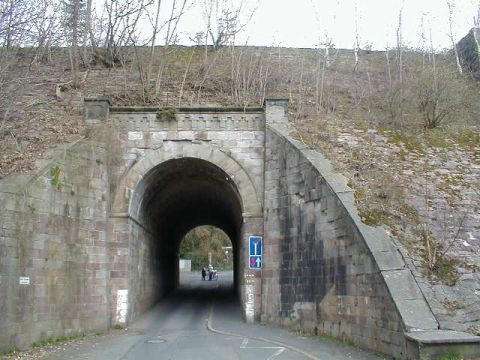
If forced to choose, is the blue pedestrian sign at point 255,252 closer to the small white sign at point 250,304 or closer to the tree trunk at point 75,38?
the small white sign at point 250,304

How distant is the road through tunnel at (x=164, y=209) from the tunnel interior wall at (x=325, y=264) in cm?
213

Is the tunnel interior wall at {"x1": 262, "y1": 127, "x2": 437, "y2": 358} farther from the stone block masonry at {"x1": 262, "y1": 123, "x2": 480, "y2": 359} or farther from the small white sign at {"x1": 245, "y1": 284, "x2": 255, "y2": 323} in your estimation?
the small white sign at {"x1": 245, "y1": 284, "x2": 255, "y2": 323}

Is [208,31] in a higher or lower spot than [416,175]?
higher

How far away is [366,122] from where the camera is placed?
696 inches

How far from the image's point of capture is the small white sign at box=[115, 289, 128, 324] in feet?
47.7

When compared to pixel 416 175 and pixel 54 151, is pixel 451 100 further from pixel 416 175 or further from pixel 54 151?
pixel 54 151

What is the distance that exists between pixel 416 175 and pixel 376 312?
17.0 feet

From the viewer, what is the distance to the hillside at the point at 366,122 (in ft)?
35.6

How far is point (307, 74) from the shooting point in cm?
2330

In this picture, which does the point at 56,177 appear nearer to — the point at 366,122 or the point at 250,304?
the point at 250,304

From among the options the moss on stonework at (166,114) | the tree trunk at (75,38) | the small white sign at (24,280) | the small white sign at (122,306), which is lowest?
the small white sign at (122,306)

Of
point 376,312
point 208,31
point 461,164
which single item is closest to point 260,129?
point 461,164

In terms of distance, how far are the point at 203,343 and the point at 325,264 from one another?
11.6 feet

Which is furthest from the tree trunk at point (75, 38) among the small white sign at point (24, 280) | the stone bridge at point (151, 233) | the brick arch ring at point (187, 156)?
the small white sign at point (24, 280)
